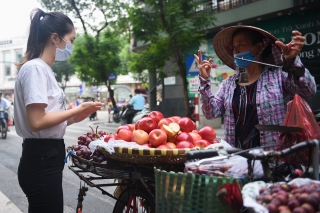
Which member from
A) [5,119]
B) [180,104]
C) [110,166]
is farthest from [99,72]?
[110,166]

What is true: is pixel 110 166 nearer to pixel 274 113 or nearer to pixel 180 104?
pixel 274 113

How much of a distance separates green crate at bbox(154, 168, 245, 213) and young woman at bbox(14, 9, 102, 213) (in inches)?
28.3

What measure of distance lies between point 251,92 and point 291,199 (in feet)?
3.91

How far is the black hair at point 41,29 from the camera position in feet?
6.93

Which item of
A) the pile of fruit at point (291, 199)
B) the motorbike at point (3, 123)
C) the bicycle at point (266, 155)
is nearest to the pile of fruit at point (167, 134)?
the bicycle at point (266, 155)

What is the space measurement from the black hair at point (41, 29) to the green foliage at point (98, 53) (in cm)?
1576

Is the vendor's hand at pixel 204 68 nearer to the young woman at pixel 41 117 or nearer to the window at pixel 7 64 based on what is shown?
the young woman at pixel 41 117

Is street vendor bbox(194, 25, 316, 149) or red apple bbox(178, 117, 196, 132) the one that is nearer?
street vendor bbox(194, 25, 316, 149)

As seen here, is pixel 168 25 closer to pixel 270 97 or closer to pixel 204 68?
pixel 204 68

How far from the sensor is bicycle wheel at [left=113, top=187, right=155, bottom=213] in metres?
2.57

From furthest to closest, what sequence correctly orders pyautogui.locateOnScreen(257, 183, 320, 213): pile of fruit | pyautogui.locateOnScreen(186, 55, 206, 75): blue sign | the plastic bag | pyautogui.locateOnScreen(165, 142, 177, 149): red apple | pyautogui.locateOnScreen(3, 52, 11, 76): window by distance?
pyautogui.locateOnScreen(3, 52, 11, 76): window < pyautogui.locateOnScreen(186, 55, 206, 75): blue sign < pyautogui.locateOnScreen(165, 142, 177, 149): red apple < the plastic bag < pyautogui.locateOnScreen(257, 183, 320, 213): pile of fruit

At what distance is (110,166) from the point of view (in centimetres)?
243

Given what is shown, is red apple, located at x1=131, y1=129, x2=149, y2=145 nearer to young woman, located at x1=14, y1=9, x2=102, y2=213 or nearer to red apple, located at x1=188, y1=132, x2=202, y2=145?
red apple, located at x1=188, y1=132, x2=202, y2=145

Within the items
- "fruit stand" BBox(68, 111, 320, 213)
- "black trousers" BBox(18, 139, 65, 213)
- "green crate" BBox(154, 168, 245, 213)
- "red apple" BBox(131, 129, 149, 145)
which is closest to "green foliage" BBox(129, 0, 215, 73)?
"fruit stand" BBox(68, 111, 320, 213)
